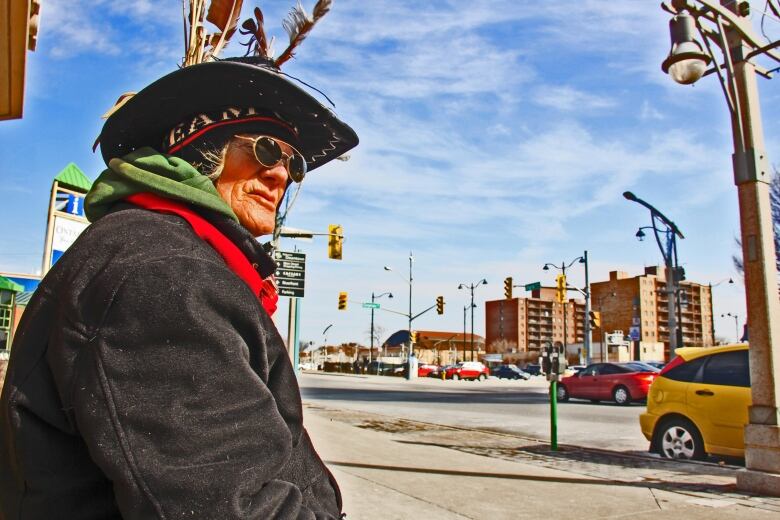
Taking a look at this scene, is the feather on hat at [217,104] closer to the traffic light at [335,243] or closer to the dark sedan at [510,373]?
the traffic light at [335,243]

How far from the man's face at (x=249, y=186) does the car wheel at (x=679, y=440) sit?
29.5ft

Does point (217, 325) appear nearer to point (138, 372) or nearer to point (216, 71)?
point (138, 372)

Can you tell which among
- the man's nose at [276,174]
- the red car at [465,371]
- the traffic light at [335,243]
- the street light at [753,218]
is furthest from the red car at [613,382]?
the red car at [465,371]

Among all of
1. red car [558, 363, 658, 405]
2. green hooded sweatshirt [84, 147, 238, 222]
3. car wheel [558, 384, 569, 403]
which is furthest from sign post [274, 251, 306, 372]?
green hooded sweatshirt [84, 147, 238, 222]

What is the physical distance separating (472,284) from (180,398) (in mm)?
50653

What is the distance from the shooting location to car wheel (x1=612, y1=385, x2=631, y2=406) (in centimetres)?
1988

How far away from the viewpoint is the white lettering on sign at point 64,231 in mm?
5195

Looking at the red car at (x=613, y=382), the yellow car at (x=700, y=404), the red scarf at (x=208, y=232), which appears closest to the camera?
the red scarf at (x=208, y=232)

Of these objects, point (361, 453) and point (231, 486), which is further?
point (361, 453)

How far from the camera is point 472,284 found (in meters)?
51.1

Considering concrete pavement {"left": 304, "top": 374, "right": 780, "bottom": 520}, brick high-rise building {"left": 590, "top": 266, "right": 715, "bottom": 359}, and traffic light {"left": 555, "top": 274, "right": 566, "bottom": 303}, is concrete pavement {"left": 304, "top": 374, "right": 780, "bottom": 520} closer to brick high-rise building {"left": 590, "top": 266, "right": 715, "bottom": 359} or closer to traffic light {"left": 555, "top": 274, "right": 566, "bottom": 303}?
traffic light {"left": 555, "top": 274, "right": 566, "bottom": 303}

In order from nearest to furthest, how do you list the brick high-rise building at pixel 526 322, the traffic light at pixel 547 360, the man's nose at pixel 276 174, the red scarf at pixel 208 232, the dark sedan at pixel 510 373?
the red scarf at pixel 208 232
the man's nose at pixel 276 174
the traffic light at pixel 547 360
the dark sedan at pixel 510 373
the brick high-rise building at pixel 526 322

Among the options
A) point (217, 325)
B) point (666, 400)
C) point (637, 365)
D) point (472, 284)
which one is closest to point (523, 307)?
point (472, 284)

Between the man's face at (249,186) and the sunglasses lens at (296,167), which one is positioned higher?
the sunglasses lens at (296,167)
